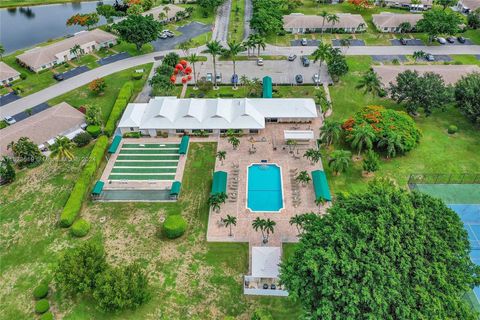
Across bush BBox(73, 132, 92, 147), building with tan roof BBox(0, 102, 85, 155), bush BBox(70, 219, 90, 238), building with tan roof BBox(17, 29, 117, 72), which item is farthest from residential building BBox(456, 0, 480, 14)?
bush BBox(70, 219, 90, 238)

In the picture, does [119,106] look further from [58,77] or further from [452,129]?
[452,129]

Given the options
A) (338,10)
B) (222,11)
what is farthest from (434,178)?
(222,11)

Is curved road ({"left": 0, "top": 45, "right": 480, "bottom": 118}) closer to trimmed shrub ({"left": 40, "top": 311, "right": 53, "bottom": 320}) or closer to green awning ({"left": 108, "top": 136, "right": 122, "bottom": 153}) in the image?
green awning ({"left": 108, "top": 136, "right": 122, "bottom": 153})

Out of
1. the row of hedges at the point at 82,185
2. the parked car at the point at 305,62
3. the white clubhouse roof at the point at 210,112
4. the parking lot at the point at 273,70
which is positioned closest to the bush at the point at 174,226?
the row of hedges at the point at 82,185

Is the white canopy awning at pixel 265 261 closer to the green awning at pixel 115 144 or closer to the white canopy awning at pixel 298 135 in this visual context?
the white canopy awning at pixel 298 135

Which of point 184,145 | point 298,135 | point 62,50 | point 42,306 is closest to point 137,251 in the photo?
point 42,306

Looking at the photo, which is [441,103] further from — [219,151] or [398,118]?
[219,151]
